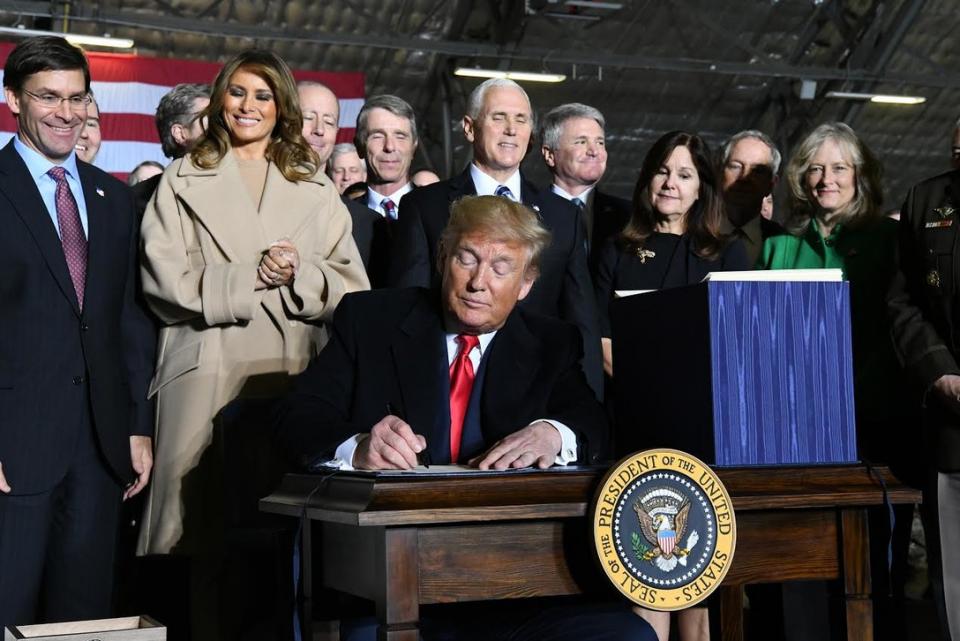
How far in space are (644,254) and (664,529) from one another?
198 centimetres

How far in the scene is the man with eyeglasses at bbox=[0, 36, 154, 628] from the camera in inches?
121

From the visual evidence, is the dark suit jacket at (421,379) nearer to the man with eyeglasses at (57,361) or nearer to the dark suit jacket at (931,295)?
the man with eyeglasses at (57,361)

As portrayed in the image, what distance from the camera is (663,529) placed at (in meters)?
2.19

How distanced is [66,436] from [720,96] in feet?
36.6

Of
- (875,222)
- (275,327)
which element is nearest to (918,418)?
(875,222)

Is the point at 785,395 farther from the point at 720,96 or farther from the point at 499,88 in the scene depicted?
the point at 720,96

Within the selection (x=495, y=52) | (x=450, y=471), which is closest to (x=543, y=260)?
(x=450, y=471)

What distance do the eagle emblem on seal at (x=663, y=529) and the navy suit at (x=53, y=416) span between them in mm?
1526

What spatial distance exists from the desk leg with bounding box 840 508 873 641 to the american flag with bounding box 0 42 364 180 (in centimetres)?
744

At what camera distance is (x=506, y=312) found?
285cm

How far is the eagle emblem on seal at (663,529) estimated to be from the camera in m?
2.19

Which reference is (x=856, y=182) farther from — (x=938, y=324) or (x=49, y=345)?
(x=49, y=345)

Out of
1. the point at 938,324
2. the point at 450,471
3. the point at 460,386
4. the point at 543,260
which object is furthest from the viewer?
the point at 543,260

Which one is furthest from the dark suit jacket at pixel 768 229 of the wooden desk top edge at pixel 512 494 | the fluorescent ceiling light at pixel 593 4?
the fluorescent ceiling light at pixel 593 4
